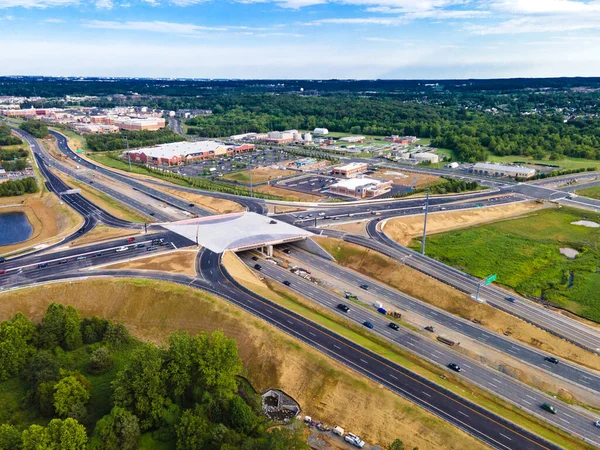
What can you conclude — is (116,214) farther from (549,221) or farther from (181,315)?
(549,221)

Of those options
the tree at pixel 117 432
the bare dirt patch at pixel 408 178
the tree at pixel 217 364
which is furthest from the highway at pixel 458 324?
the bare dirt patch at pixel 408 178

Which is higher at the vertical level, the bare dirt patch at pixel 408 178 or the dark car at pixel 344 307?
the bare dirt patch at pixel 408 178

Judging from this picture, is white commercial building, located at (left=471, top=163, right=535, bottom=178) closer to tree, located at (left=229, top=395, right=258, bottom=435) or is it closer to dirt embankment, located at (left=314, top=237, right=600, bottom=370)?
dirt embankment, located at (left=314, top=237, right=600, bottom=370)

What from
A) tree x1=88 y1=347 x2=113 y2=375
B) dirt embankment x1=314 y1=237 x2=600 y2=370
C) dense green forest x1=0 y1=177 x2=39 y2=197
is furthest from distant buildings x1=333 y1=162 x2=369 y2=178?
tree x1=88 y1=347 x2=113 y2=375

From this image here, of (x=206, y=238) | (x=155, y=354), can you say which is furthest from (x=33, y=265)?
(x=155, y=354)

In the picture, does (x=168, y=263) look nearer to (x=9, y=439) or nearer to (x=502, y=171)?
(x=9, y=439)

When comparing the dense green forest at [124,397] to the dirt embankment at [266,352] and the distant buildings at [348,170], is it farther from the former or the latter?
the distant buildings at [348,170]
